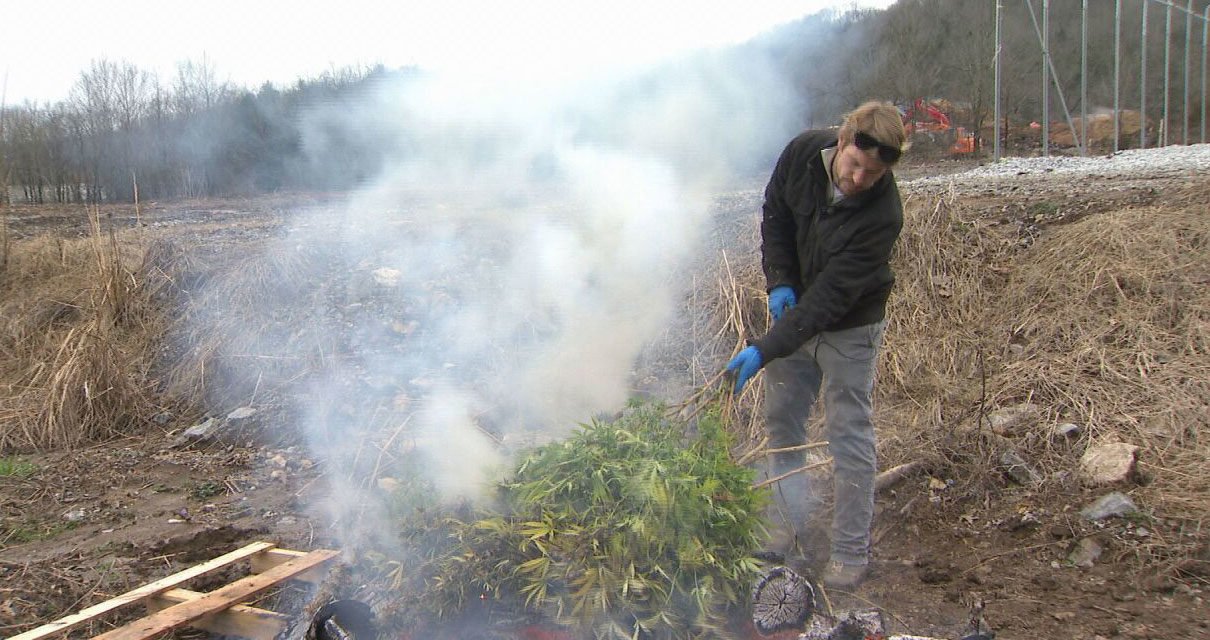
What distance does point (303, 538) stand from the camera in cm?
386

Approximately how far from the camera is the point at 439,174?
262 inches

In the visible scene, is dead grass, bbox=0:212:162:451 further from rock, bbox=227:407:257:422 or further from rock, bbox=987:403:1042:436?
rock, bbox=987:403:1042:436

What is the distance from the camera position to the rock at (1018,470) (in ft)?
13.0

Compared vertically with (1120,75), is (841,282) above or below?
below

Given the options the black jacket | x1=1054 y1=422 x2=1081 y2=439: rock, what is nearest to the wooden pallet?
the black jacket

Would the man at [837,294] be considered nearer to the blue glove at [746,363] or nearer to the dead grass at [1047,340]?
the blue glove at [746,363]

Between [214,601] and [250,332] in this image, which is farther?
[250,332]

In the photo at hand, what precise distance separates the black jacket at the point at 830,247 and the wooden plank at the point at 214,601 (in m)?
2.13

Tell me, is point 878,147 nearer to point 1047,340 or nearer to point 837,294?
point 837,294

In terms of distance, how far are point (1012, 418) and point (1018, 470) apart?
47 centimetres

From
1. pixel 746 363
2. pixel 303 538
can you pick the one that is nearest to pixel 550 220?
pixel 303 538

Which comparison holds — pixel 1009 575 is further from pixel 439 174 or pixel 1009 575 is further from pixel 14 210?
pixel 14 210

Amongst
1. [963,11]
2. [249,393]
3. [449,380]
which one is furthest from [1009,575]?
[963,11]

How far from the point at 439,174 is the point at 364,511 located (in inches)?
144
